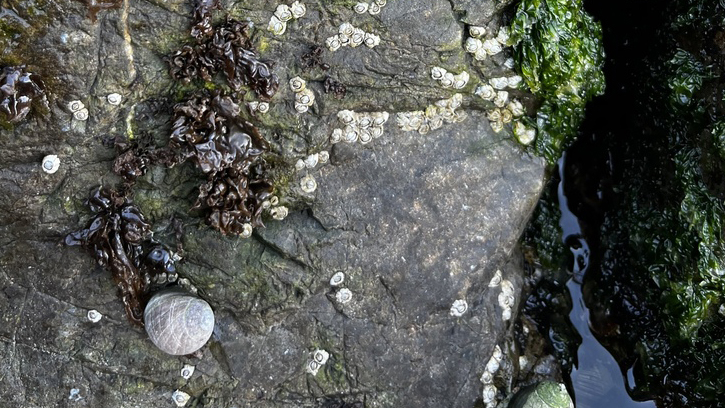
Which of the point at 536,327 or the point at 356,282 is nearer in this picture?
the point at 356,282

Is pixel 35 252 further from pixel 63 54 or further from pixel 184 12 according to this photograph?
pixel 184 12

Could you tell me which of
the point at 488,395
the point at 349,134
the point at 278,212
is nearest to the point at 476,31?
the point at 349,134

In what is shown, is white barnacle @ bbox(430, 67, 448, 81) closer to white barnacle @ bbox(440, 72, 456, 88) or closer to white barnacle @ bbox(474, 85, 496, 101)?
white barnacle @ bbox(440, 72, 456, 88)

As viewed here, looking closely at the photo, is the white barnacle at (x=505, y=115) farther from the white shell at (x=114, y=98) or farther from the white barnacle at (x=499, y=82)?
the white shell at (x=114, y=98)

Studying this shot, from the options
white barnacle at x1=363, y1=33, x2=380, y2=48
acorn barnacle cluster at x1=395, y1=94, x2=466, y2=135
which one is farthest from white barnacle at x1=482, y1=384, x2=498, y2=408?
white barnacle at x1=363, y1=33, x2=380, y2=48

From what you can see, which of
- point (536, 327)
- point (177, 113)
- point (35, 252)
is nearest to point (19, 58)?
point (177, 113)
